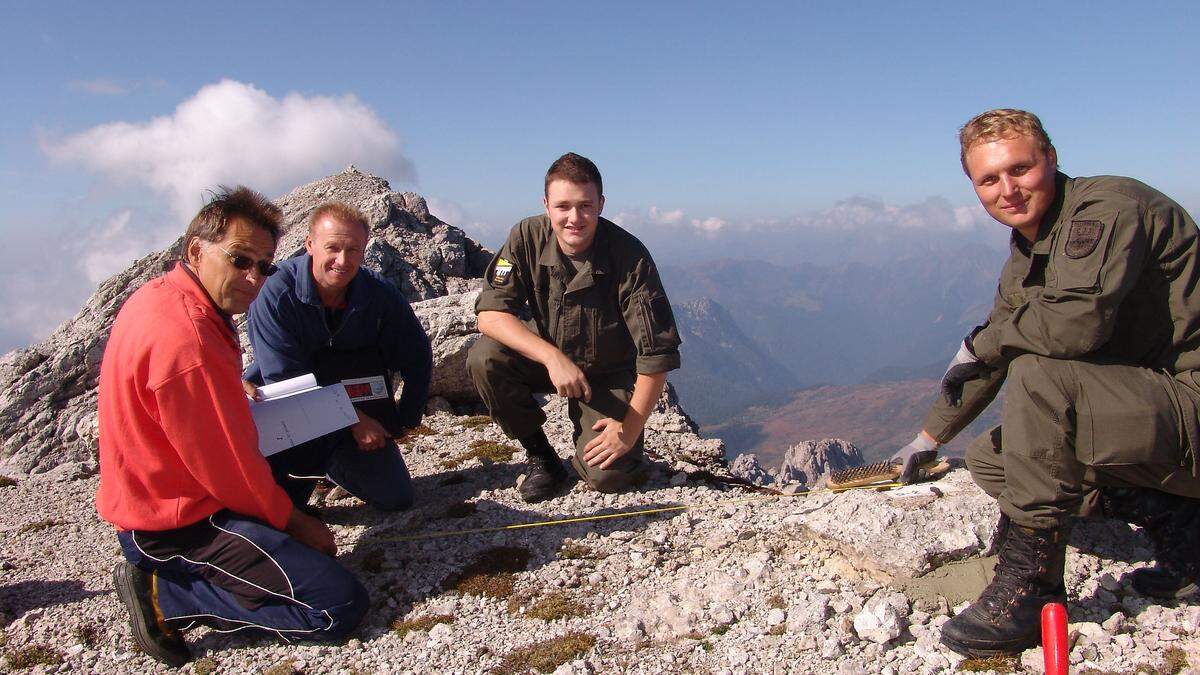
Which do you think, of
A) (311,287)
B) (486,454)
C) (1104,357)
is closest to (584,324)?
(311,287)

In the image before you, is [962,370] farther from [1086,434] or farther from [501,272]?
[501,272]

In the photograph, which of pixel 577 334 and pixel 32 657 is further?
pixel 577 334

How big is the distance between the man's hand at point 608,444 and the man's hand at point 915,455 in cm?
295

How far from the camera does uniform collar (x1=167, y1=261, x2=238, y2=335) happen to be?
5.65 meters

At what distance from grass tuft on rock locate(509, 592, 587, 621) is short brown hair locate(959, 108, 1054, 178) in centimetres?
502

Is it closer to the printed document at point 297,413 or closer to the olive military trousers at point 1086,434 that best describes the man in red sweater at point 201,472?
the printed document at point 297,413

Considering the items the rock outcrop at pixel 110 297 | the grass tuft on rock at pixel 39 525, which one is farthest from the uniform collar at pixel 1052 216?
the rock outcrop at pixel 110 297

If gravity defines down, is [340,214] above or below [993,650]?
above

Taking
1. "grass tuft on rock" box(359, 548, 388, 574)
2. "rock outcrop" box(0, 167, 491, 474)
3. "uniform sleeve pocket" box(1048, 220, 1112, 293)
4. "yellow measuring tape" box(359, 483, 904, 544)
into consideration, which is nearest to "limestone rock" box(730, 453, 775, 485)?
"yellow measuring tape" box(359, 483, 904, 544)

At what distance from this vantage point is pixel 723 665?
5.44 metres

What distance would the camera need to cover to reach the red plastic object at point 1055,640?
418 centimetres

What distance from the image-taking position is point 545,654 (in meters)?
5.68

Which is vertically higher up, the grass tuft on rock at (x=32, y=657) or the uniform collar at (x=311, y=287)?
the uniform collar at (x=311, y=287)

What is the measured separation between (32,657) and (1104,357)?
30.2 ft
